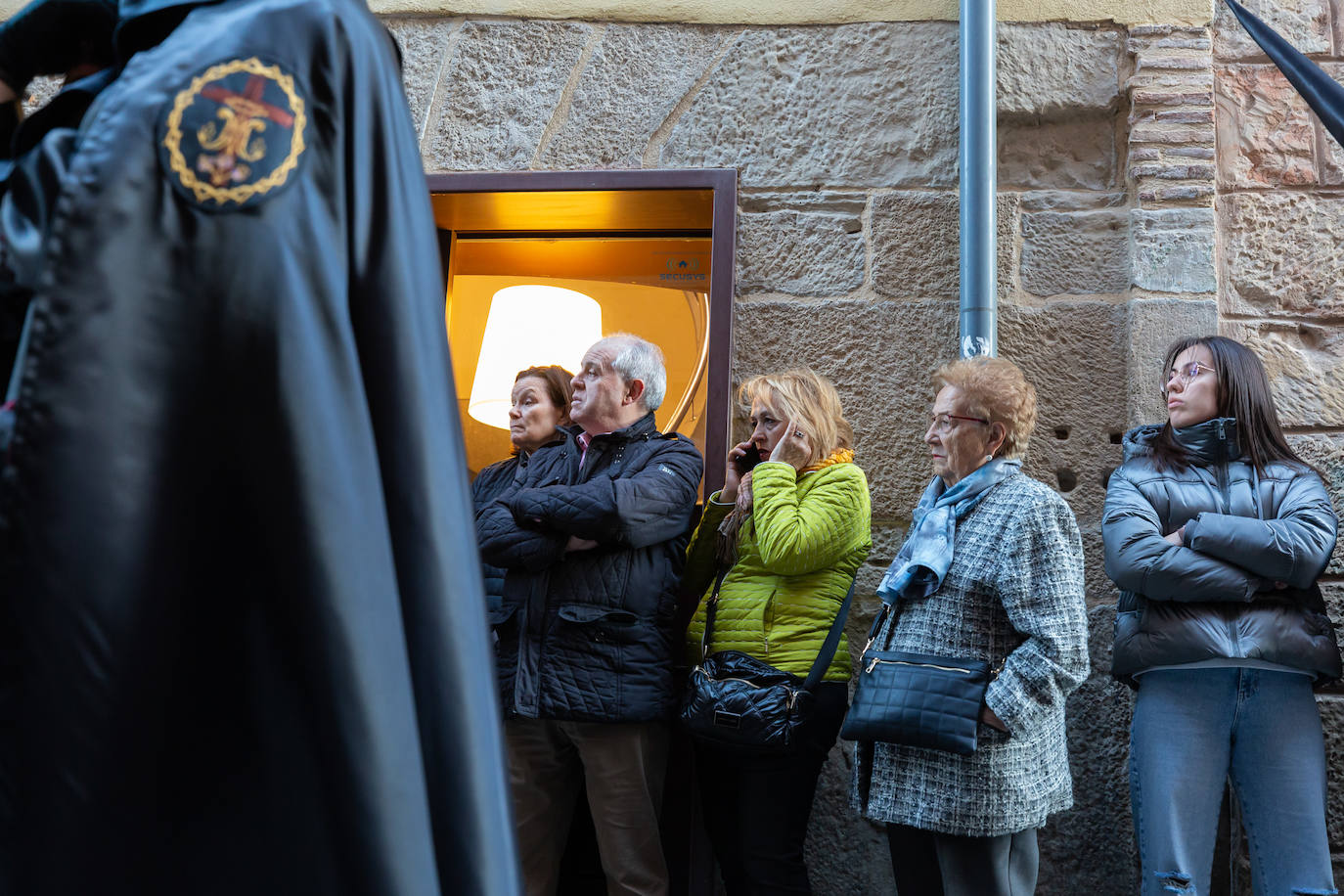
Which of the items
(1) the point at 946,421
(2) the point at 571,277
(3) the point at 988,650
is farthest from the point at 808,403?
(2) the point at 571,277

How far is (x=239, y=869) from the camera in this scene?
2.48 feet

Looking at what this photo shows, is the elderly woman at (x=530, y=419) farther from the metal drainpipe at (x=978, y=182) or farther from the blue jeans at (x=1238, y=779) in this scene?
the blue jeans at (x=1238, y=779)

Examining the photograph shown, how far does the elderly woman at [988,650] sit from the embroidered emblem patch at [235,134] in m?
2.41

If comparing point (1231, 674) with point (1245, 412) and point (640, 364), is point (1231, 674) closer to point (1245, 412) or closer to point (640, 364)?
point (1245, 412)

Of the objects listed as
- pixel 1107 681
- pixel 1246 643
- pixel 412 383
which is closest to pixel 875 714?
pixel 1246 643

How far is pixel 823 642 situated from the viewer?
334 cm

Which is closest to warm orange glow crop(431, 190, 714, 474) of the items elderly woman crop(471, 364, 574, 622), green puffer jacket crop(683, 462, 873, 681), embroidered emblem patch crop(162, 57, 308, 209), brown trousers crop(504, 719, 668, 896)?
elderly woman crop(471, 364, 574, 622)

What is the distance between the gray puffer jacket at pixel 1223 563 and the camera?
10.3ft

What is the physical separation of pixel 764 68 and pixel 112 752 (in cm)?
404

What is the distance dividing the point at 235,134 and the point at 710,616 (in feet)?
9.20

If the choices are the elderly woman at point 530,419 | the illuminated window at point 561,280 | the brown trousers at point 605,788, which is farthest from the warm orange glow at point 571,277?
the brown trousers at point 605,788

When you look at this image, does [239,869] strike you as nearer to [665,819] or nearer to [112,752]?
[112,752]

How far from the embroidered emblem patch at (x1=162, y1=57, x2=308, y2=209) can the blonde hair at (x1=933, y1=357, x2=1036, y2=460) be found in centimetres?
266

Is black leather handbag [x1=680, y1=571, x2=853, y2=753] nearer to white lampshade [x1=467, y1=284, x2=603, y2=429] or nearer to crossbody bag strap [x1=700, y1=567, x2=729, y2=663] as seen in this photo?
crossbody bag strap [x1=700, y1=567, x2=729, y2=663]
